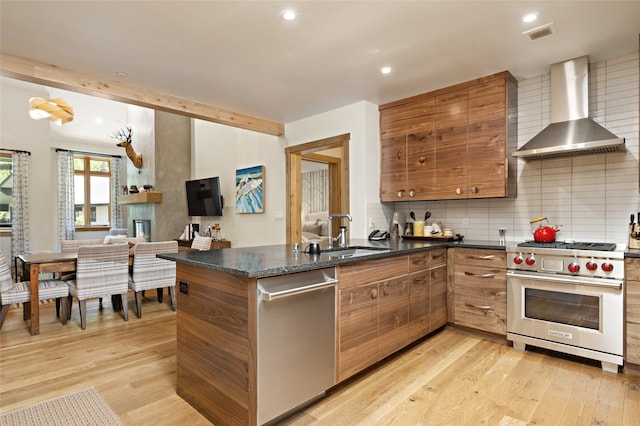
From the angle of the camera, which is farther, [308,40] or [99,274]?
[99,274]

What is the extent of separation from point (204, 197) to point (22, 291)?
3.35 meters

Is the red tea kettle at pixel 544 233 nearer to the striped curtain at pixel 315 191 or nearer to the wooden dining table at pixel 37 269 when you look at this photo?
the striped curtain at pixel 315 191

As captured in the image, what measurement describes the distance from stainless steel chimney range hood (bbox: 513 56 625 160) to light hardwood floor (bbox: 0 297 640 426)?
1.69m

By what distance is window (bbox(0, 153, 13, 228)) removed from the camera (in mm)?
6902

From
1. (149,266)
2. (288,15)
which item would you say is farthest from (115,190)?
(288,15)

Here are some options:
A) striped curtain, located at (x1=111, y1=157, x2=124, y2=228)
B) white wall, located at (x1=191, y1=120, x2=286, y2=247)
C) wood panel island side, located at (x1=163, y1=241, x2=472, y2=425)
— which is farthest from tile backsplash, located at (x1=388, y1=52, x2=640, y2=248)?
striped curtain, located at (x1=111, y1=157, x2=124, y2=228)

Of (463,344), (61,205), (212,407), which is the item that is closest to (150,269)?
(212,407)

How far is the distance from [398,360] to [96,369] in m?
2.29

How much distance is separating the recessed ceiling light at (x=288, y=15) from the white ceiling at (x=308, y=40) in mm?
47

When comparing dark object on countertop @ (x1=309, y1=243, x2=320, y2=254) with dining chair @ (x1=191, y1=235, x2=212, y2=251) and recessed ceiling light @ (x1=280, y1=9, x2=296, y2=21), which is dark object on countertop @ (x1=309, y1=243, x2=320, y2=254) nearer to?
recessed ceiling light @ (x1=280, y1=9, x2=296, y2=21)

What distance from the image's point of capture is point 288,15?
7.47ft

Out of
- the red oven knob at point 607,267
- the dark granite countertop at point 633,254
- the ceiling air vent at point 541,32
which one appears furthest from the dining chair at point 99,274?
the dark granite countertop at point 633,254

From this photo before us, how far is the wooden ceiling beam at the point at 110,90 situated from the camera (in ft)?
9.37

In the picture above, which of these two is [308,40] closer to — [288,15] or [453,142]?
[288,15]
